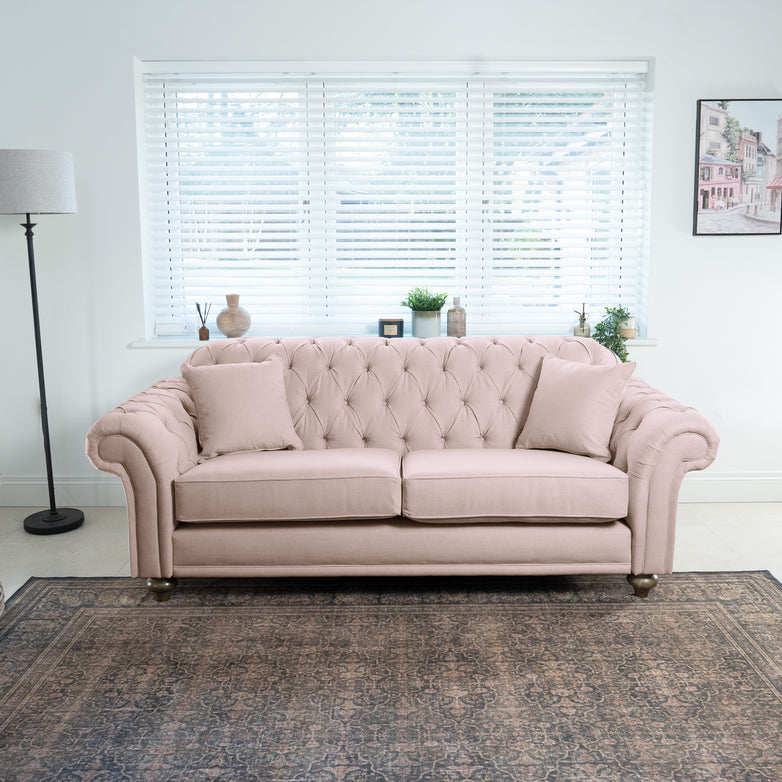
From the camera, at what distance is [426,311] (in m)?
3.83

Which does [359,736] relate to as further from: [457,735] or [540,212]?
[540,212]

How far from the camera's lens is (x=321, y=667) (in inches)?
93.1

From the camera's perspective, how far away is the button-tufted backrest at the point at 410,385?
131 inches

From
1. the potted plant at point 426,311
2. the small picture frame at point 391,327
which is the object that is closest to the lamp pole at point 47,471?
the small picture frame at point 391,327

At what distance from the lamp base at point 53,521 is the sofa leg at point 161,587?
102 cm

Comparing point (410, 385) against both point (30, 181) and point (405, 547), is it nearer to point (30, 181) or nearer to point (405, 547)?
point (405, 547)

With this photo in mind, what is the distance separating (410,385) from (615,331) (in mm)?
1166

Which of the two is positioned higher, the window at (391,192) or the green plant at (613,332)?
the window at (391,192)

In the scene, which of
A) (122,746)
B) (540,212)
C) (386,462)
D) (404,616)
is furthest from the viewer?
(540,212)

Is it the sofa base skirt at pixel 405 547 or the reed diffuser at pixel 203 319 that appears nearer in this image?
the sofa base skirt at pixel 405 547

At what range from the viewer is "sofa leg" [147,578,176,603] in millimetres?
2820

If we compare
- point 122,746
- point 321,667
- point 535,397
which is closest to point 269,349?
point 535,397

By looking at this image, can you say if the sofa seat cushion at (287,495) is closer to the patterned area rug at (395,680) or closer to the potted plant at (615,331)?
the patterned area rug at (395,680)

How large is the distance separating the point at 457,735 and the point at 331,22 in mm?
3226
